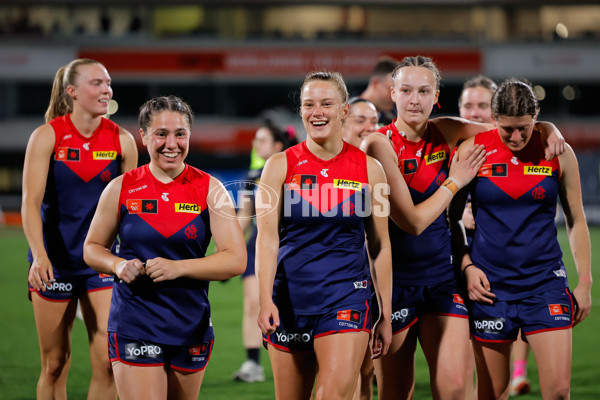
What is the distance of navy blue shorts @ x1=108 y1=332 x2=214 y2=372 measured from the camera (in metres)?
3.72

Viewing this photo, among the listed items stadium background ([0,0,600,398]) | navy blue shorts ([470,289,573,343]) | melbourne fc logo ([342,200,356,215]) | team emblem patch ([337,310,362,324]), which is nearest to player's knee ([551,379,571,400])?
navy blue shorts ([470,289,573,343])

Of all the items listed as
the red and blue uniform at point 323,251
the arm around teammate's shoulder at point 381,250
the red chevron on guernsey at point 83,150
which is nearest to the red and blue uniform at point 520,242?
the arm around teammate's shoulder at point 381,250

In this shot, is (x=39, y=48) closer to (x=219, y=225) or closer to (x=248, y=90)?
(x=248, y=90)

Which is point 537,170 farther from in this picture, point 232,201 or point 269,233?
point 232,201

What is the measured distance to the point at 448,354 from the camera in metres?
4.26

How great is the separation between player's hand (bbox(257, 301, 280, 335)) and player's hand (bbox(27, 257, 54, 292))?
62.1 inches

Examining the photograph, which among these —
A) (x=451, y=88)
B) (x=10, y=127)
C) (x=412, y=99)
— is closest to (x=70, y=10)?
(x=10, y=127)

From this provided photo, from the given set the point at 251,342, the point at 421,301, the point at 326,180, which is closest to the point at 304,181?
the point at 326,180

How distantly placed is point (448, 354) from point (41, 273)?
2465 millimetres

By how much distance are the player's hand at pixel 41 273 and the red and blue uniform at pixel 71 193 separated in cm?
22

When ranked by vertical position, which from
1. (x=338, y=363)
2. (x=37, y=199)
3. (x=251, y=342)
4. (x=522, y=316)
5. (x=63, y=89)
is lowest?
(x=251, y=342)

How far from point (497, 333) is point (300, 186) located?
1470mm

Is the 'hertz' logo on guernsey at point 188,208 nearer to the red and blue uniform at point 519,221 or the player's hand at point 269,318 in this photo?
the player's hand at point 269,318

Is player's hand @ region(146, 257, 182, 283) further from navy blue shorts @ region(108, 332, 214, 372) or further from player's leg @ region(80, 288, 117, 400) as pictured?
player's leg @ region(80, 288, 117, 400)
